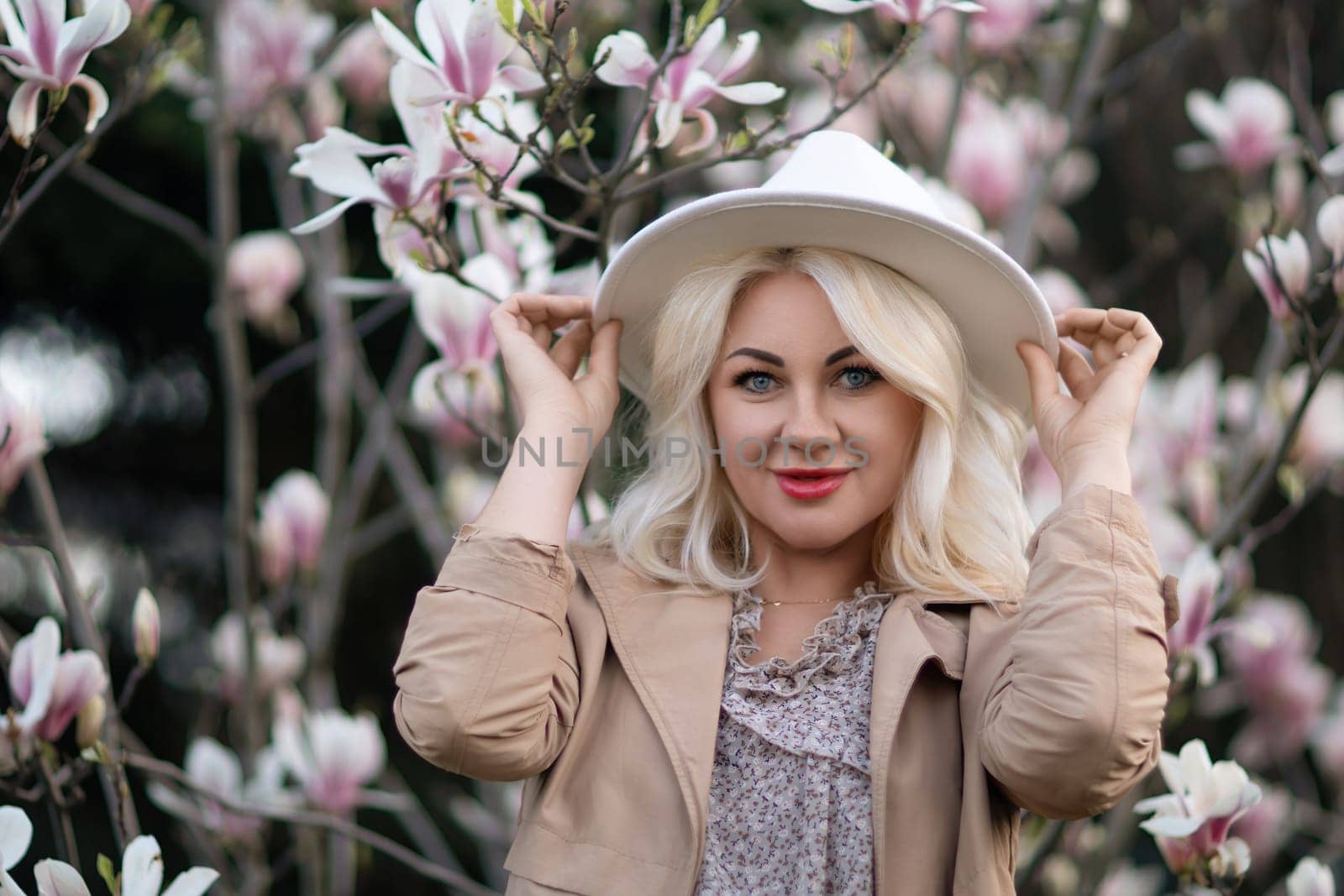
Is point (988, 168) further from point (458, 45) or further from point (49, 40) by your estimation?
point (49, 40)

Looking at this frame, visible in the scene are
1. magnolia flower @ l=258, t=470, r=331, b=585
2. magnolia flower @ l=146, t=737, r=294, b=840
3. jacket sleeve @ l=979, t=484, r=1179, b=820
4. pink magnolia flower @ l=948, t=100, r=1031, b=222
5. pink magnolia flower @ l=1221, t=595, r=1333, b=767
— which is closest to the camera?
jacket sleeve @ l=979, t=484, r=1179, b=820

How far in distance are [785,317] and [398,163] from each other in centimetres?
51

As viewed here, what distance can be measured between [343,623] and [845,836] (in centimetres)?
327

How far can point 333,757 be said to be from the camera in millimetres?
2256

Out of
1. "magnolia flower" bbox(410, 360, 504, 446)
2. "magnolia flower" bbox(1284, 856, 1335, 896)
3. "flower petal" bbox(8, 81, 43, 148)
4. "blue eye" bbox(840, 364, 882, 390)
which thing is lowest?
"magnolia flower" bbox(1284, 856, 1335, 896)

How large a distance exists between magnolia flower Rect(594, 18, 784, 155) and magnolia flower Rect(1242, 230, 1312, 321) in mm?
707

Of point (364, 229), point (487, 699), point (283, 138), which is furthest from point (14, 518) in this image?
point (487, 699)

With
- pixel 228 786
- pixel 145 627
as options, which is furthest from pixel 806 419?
pixel 228 786

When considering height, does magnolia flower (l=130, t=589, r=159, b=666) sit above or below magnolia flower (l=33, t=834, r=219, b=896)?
above

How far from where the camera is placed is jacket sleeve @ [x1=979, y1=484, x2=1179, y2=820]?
53.5 inches

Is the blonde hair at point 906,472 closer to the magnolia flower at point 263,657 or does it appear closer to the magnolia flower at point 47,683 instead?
the magnolia flower at point 47,683

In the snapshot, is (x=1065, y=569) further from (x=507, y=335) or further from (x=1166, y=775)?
(x=507, y=335)

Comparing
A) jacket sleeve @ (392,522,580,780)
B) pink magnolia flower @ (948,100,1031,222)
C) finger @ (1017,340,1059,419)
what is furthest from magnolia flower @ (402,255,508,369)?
pink magnolia flower @ (948,100,1031,222)

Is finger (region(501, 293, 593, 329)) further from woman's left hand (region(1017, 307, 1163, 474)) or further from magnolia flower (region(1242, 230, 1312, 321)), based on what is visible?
magnolia flower (region(1242, 230, 1312, 321))
